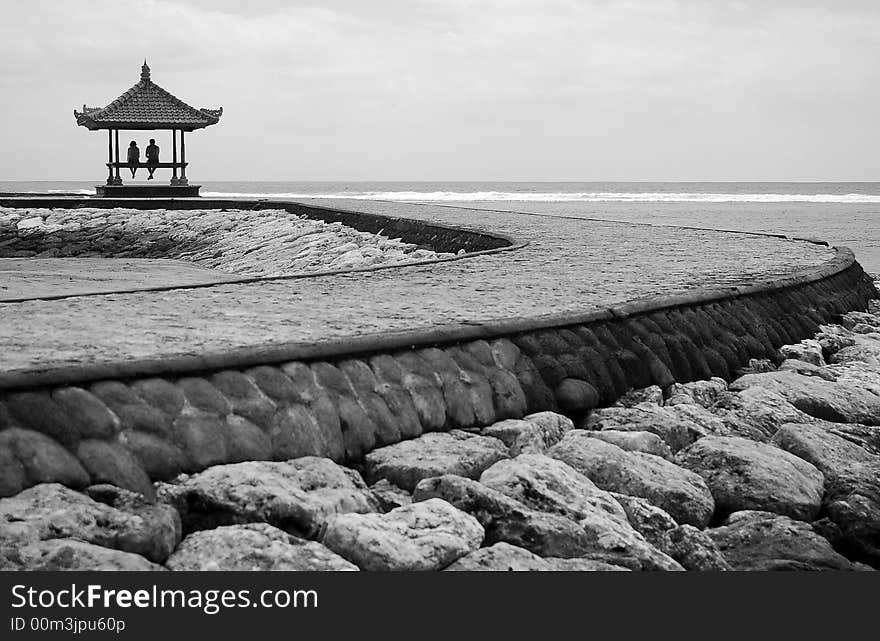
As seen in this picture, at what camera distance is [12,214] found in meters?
20.2

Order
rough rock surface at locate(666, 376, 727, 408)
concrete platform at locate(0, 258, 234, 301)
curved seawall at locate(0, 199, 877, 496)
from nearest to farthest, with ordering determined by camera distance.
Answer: curved seawall at locate(0, 199, 877, 496)
rough rock surface at locate(666, 376, 727, 408)
concrete platform at locate(0, 258, 234, 301)

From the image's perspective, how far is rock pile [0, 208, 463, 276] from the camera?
15.7m

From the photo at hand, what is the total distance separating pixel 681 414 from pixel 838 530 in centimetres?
96

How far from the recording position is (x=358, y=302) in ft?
17.0

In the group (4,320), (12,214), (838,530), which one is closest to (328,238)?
(12,214)

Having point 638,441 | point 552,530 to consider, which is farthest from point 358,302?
point 552,530

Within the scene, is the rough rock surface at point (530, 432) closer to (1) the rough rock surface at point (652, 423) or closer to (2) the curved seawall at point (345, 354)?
(2) the curved seawall at point (345, 354)

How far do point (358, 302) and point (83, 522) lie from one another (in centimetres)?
263

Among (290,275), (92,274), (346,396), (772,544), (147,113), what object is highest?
(147,113)

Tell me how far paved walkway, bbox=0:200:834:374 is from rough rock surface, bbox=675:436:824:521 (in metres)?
1.14

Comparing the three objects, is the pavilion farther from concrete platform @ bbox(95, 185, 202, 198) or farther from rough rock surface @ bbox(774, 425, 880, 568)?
rough rock surface @ bbox(774, 425, 880, 568)

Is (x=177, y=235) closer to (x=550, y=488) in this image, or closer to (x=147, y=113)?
(x=147, y=113)

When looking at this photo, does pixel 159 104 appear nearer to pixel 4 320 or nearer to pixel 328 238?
pixel 328 238

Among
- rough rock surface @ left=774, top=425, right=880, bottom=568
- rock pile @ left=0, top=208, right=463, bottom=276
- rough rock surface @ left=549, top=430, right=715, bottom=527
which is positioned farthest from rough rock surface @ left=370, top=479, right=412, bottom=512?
rock pile @ left=0, top=208, right=463, bottom=276
